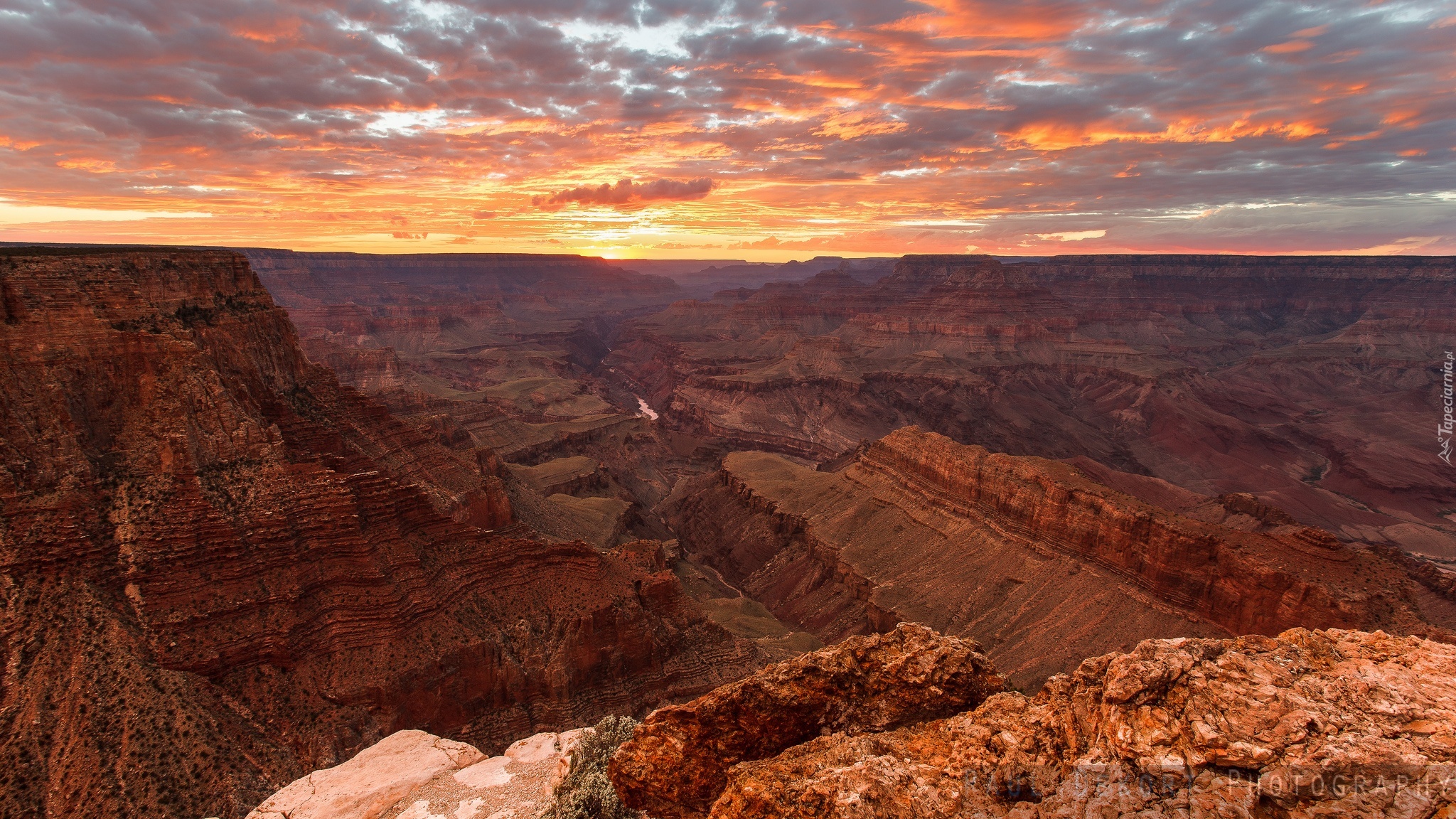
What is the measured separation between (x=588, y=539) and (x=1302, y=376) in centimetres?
18732

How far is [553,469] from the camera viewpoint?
8281 cm

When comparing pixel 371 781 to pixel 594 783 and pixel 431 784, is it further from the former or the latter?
pixel 594 783

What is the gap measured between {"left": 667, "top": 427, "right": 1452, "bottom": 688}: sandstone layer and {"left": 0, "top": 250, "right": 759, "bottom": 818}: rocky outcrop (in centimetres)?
1904

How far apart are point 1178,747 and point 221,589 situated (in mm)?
33741

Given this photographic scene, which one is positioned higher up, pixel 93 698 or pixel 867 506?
pixel 93 698

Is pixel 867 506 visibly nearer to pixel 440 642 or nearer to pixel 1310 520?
pixel 440 642

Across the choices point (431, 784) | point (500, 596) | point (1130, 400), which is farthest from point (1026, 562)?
point (1130, 400)

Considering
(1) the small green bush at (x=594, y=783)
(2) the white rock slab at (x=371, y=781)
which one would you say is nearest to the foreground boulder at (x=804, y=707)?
(1) the small green bush at (x=594, y=783)

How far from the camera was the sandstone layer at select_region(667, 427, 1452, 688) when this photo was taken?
3928cm

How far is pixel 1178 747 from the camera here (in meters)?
8.74

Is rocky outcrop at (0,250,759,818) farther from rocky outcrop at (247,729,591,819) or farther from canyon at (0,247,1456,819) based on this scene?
rocky outcrop at (247,729,591,819)

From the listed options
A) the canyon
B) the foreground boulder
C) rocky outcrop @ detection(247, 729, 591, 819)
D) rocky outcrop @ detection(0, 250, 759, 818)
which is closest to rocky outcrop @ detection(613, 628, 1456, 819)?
the canyon

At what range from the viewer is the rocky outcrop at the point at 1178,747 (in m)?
7.84

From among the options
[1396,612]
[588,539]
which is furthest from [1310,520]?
[588,539]
